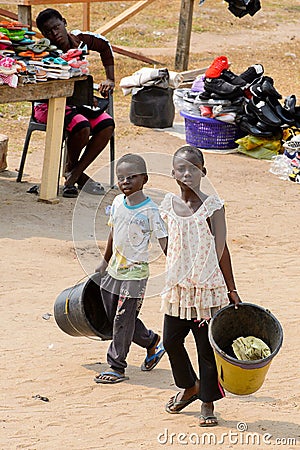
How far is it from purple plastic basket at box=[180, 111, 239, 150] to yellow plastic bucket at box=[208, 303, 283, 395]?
604cm

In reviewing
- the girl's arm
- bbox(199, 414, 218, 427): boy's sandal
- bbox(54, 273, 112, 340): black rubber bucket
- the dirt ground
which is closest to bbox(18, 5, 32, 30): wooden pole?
the dirt ground

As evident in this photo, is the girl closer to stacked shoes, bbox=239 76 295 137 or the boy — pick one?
the boy

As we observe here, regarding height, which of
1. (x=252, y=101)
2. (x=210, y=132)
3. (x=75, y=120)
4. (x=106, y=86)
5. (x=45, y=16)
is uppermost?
(x=45, y=16)

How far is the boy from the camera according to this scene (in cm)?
420

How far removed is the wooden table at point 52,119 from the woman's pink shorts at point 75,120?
22 cm

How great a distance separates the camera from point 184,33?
13.7 meters

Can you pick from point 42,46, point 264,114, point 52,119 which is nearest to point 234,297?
point 52,119

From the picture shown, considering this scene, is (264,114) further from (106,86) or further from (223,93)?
(106,86)

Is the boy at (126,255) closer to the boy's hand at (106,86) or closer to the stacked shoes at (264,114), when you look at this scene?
the boy's hand at (106,86)

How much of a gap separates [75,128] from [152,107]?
2968 mm

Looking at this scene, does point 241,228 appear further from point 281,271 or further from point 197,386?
point 197,386

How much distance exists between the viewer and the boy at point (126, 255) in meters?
4.20

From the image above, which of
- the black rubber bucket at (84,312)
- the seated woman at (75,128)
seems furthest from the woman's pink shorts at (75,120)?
the black rubber bucket at (84,312)

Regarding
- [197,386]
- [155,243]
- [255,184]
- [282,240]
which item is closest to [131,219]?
[155,243]
